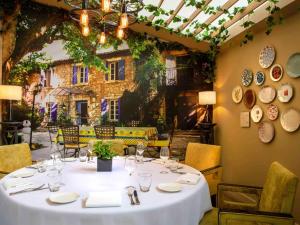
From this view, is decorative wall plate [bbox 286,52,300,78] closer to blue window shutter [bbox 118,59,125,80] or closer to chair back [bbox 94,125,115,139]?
blue window shutter [bbox 118,59,125,80]

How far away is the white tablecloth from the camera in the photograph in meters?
1.52

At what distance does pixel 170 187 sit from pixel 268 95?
7.96ft

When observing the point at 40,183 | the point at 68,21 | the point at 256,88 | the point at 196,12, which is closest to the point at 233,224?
the point at 40,183

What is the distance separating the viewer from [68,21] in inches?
199

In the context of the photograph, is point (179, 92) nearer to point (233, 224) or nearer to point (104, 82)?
point (104, 82)

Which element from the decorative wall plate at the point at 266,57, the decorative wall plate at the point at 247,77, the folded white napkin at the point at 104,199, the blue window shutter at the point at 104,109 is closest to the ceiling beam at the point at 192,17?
the decorative wall plate at the point at 266,57

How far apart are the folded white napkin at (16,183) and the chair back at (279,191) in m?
1.80

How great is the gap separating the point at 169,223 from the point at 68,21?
14.6 ft

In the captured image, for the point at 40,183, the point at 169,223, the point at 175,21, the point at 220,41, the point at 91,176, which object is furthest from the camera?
the point at 220,41

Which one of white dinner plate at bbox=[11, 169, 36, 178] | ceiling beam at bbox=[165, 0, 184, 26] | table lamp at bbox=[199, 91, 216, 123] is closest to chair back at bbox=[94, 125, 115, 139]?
table lamp at bbox=[199, 91, 216, 123]

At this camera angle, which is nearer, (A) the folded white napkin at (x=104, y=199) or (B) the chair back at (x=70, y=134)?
(A) the folded white napkin at (x=104, y=199)

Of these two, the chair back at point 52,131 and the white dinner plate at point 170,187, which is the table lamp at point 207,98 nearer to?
the chair back at point 52,131

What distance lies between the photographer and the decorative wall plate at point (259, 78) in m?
3.86

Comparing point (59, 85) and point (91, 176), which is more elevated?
point (59, 85)
